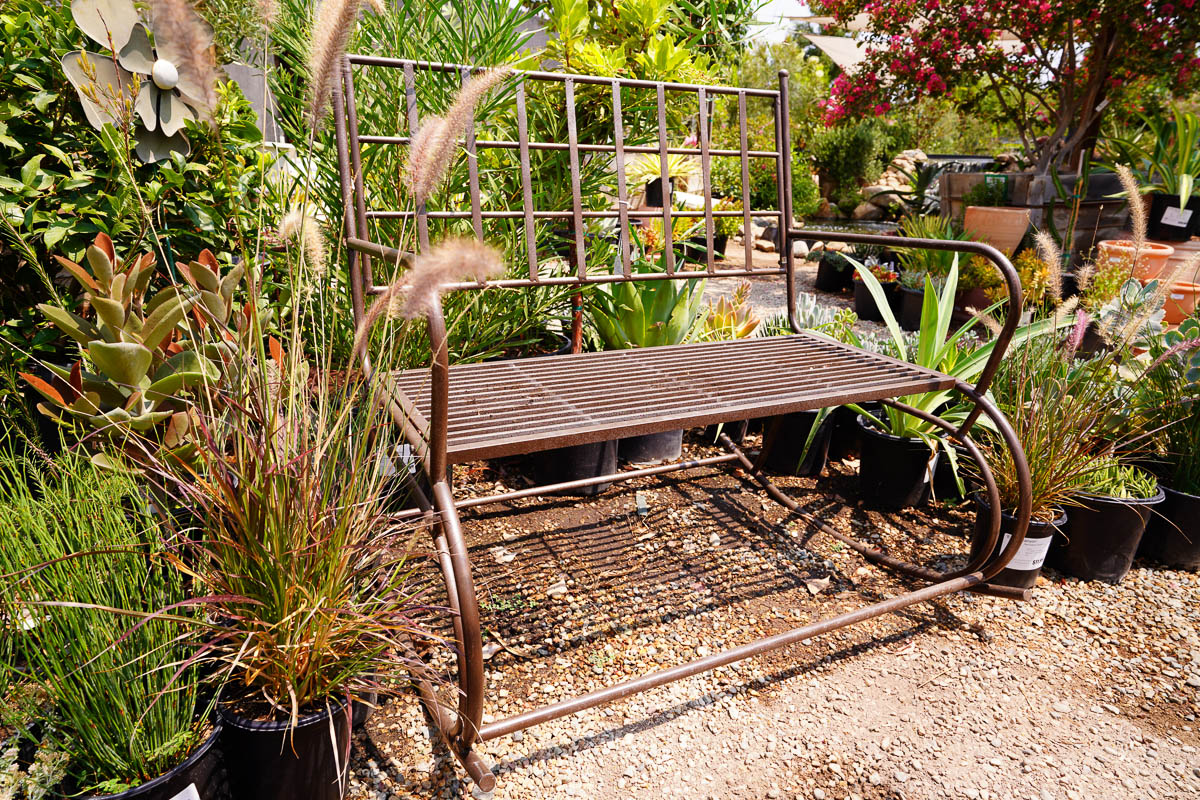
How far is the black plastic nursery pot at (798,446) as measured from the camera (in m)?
2.68

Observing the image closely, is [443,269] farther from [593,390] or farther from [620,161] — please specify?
[620,161]

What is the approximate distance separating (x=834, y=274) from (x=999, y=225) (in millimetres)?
1227

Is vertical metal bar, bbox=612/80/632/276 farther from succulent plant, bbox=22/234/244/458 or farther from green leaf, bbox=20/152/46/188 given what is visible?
green leaf, bbox=20/152/46/188

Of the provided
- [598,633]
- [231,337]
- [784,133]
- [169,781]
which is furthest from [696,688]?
[784,133]

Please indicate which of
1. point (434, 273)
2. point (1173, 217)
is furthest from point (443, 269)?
point (1173, 217)

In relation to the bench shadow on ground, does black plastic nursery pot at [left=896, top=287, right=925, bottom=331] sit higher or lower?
higher

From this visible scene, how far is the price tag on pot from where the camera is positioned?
1.99 m

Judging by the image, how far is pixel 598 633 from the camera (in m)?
1.86

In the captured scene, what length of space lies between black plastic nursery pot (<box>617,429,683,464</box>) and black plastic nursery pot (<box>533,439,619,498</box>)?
212mm

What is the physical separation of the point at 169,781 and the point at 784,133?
2084mm

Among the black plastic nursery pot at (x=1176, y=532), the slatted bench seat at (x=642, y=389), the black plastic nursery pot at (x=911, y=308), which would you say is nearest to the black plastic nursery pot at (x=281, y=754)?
the slatted bench seat at (x=642, y=389)

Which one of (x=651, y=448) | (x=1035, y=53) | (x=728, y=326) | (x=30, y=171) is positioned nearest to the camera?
(x=30, y=171)

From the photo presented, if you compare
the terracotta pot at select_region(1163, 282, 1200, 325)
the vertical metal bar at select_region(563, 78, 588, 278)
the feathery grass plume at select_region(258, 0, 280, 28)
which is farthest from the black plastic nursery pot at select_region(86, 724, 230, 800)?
the terracotta pot at select_region(1163, 282, 1200, 325)

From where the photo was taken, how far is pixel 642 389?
1.69m
